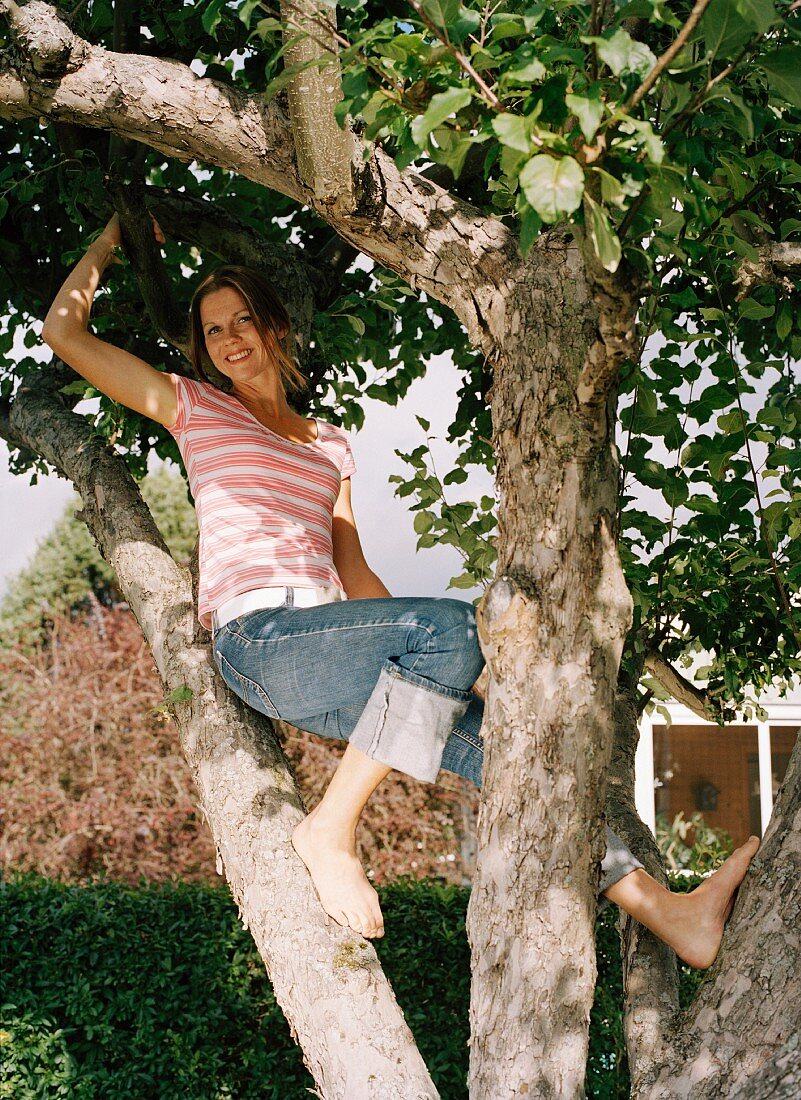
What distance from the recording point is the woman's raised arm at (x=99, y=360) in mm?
2275

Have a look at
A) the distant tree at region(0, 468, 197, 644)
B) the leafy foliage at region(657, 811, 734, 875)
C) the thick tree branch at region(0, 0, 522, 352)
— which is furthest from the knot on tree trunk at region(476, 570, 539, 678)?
the distant tree at region(0, 468, 197, 644)

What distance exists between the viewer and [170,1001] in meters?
4.69

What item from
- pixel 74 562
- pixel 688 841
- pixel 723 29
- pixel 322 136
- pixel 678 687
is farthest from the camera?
pixel 74 562

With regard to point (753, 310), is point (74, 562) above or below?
above

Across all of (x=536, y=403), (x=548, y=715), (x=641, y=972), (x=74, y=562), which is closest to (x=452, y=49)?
(x=536, y=403)

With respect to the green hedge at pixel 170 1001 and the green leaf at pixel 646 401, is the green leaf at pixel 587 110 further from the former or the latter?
the green hedge at pixel 170 1001

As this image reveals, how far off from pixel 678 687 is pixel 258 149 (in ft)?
7.72

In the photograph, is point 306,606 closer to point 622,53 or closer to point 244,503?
point 244,503

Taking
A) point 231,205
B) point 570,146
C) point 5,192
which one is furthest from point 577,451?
point 231,205

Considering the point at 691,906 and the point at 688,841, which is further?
the point at 688,841

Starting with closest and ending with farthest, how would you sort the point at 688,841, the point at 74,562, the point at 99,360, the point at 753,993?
the point at 753,993 → the point at 99,360 → the point at 688,841 → the point at 74,562

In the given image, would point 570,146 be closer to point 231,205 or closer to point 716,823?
point 231,205

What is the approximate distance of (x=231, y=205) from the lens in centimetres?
399

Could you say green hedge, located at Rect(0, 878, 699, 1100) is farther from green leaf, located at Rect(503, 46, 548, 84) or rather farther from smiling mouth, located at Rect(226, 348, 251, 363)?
green leaf, located at Rect(503, 46, 548, 84)
